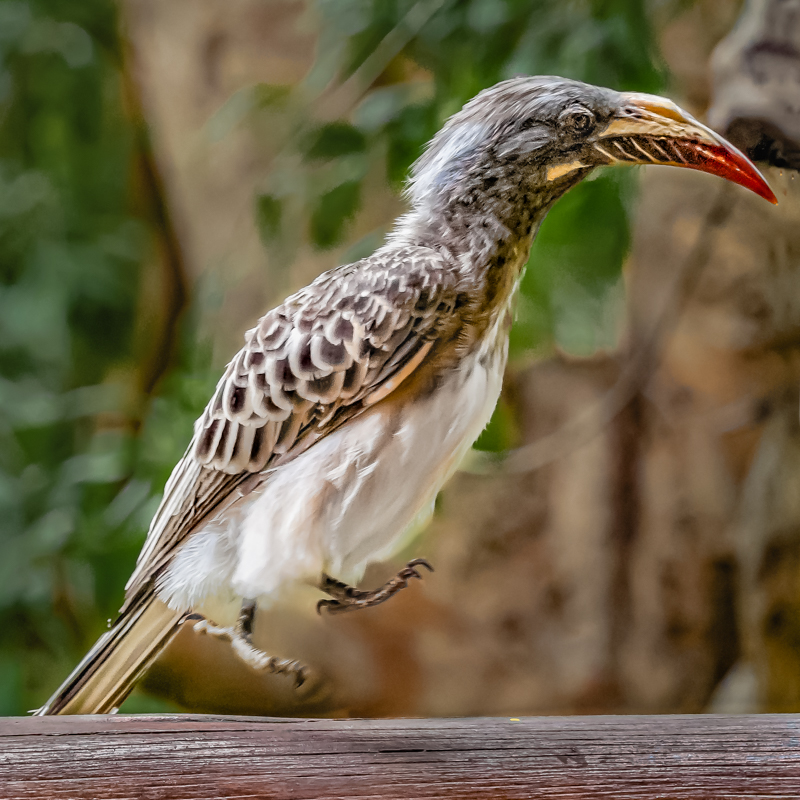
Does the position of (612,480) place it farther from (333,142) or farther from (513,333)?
(333,142)

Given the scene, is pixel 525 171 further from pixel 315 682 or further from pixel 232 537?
pixel 315 682

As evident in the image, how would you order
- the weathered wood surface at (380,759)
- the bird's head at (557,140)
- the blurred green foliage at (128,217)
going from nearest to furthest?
1. the weathered wood surface at (380,759)
2. the bird's head at (557,140)
3. the blurred green foliage at (128,217)

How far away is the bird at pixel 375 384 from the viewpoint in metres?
0.63

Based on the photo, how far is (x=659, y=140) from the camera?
26.4 inches

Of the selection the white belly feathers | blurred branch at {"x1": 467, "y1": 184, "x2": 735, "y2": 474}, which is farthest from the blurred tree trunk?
the white belly feathers

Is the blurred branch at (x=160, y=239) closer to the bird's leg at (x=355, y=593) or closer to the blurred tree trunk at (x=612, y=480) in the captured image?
the blurred tree trunk at (x=612, y=480)

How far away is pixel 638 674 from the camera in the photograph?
826 mm

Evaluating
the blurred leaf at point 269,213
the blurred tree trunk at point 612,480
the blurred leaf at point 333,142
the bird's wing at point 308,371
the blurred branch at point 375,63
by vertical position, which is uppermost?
the blurred branch at point 375,63

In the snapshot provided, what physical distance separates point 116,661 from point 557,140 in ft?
2.12

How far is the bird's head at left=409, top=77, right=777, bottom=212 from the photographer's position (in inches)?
25.7

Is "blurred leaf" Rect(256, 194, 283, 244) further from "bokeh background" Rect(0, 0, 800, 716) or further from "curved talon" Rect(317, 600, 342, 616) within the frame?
"curved talon" Rect(317, 600, 342, 616)

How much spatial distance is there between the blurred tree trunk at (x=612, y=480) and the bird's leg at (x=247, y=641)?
0.05m

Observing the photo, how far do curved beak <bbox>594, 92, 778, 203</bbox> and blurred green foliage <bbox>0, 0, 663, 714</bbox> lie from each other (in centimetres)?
11

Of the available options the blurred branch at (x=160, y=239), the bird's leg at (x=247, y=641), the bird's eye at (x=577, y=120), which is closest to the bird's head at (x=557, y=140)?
the bird's eye at (x=577, y=120)
